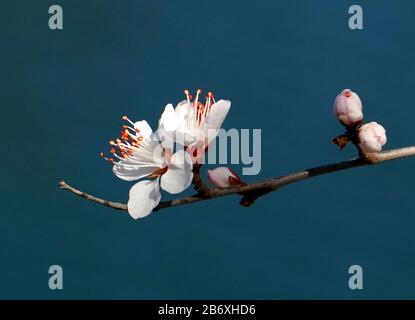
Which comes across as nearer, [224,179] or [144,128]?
[224,179]

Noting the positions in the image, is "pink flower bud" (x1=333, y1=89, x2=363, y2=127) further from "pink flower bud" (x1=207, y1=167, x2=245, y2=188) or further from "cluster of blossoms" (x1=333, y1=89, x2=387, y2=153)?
"pink flower bud" (x1=207, y1=167, x2=245, y2=188)

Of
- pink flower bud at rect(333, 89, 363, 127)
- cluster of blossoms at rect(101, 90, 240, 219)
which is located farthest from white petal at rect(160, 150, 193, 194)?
pink flower bud at rect(333, 89, 363, 127)

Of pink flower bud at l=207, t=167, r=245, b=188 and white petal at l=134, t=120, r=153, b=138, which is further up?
white petal at l=134, t=120, r=153, b=138

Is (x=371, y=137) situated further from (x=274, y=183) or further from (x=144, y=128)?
(x=144, y=128)

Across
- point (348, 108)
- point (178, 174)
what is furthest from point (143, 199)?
point (348, 108)

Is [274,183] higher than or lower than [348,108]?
lower

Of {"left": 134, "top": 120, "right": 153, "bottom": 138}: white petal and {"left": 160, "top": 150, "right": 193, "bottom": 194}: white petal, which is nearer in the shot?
{"left": 160, "top": 150, "right": 193, "bottom": 194}: white petal
